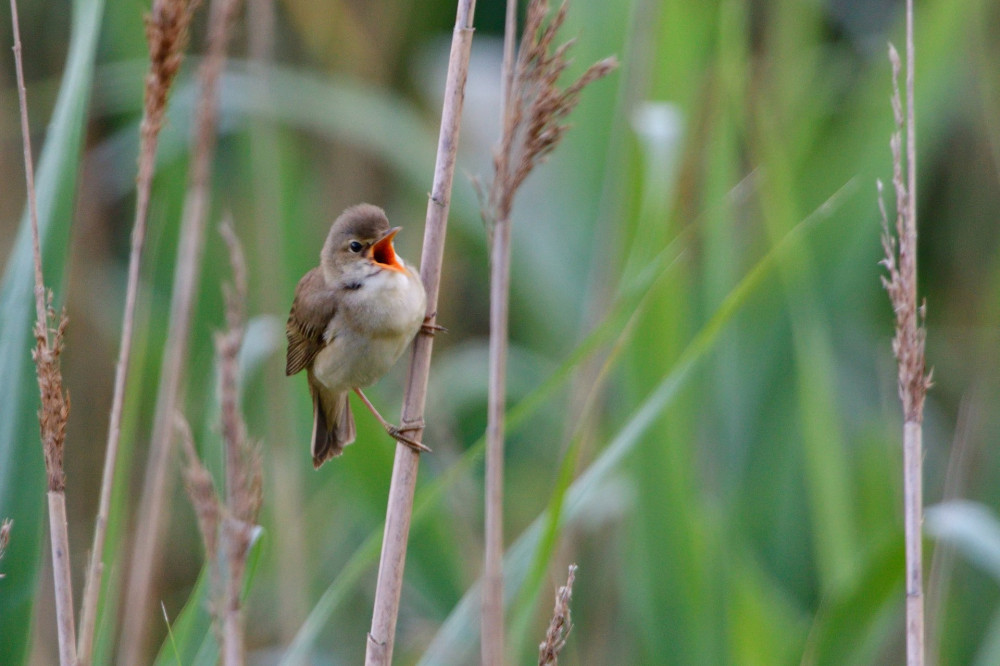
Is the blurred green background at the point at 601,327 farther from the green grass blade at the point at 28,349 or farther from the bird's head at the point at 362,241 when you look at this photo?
the bird's head at the point at 362,241

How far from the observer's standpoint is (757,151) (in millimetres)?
3379

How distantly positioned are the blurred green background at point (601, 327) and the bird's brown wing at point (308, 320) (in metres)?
0.10

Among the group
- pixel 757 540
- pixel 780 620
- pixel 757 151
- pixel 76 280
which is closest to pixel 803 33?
pixel 757 151

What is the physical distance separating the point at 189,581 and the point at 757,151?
2442 millimetres

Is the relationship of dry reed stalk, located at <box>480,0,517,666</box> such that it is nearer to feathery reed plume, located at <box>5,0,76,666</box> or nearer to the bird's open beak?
feathery reed plume, located at <box>5,0,76,666</box>

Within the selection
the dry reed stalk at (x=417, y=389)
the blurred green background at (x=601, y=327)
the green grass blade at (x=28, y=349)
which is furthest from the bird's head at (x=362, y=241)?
the green grass blade at (x=28, y=349)

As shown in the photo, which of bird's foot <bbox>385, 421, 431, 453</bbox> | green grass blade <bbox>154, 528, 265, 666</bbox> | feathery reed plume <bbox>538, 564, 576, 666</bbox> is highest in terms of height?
bird's foot <bbox>385, 421, 431, 453</bbox>

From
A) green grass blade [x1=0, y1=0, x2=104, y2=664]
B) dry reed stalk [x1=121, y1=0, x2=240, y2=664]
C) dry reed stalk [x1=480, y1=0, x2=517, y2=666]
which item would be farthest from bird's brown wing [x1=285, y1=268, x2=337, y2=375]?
dry reed stalk [x1=480, y1=0, x2=517, y2=666]

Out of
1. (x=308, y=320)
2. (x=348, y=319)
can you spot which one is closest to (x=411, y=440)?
(x=348, y=319)

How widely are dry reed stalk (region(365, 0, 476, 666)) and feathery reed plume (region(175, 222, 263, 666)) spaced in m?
0.39

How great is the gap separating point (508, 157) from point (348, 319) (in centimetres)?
109

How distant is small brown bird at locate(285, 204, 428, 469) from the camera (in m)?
2.23

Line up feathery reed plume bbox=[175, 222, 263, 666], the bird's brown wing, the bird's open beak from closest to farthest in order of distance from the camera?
feathery reed plume bbox=[175, 222, 263, 666]
the bird's open beak
the bird's brown wing

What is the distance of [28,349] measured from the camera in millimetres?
1788
